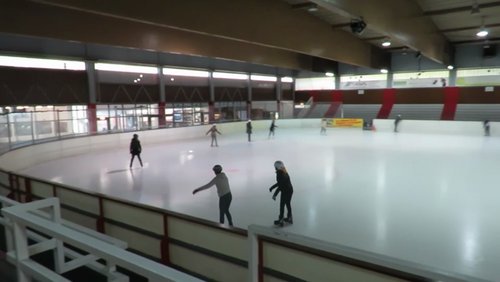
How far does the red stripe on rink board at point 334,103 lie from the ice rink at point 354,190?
19.1 meters

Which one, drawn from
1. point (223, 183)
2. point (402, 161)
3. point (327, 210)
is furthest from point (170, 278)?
point (402, 161)

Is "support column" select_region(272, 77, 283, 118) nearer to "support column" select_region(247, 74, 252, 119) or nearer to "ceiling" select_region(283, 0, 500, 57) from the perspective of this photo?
"support column" select_region(247, 74, 252, 119)

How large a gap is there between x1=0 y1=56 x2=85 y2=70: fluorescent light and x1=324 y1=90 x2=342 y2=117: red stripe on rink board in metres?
25.2

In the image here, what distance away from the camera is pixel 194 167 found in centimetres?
1480

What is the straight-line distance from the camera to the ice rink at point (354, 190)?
680 cm

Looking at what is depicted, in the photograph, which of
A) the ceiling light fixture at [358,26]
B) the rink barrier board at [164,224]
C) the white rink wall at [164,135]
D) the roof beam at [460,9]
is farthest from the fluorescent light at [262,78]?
the rink barrier board at [164,224]

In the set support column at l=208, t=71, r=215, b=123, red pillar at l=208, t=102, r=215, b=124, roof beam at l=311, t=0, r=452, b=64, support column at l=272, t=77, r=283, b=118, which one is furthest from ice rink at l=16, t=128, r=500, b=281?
support column at l=272, t=77, r=283, b=118

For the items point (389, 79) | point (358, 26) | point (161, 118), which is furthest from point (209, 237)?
point (389, 79)

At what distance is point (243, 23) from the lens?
1232 cm

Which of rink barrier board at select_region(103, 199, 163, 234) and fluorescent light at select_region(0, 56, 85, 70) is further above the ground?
fluorescent light at select_region(0, 56, 85, 70)

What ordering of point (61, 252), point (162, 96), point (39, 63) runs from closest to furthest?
point (61, 252) → point (39, 63) → point (162, 96)

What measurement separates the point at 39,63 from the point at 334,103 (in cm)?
2848

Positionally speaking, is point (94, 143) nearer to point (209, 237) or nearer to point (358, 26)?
point (358, 26)

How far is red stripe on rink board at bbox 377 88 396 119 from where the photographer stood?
36.5 meters
